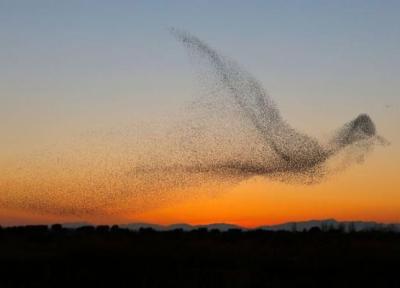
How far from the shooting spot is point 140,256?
108 ft

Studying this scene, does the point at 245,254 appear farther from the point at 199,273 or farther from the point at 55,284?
the point at 55,284

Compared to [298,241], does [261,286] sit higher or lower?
lower

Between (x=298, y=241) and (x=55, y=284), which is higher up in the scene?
(x=298, y=241)

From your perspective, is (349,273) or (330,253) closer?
(349,273)

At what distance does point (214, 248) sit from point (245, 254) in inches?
75.6

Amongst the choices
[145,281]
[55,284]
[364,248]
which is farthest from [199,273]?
[364,248]

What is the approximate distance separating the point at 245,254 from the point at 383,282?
34.7 feet

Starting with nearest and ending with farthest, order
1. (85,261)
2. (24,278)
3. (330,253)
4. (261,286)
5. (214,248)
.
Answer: (261,286) < (24,278) < (85,261) < (330,253) < (214,248)

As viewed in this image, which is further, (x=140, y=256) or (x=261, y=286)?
(x=140, y=256)

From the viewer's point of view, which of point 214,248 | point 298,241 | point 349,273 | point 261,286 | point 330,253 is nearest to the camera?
point 261,286

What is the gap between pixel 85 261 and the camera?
31.5 meters

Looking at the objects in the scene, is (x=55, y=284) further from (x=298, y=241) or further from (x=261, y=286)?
(x=298, y=241)

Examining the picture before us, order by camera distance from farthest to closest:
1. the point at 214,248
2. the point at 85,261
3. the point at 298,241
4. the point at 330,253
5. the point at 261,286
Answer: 1. the point at 298,241
2. the point at 214,248
3. the point at 330,253
4. the point at 85,261
5. the point at 261,286

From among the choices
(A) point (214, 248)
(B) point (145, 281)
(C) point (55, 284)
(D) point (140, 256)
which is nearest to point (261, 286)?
(B) point (145, 281)
